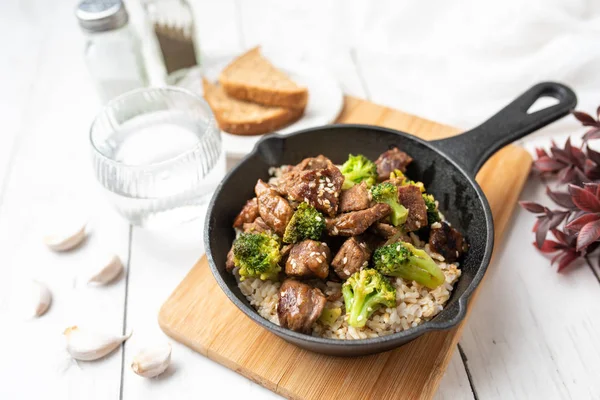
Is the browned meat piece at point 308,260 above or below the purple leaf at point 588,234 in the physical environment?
above

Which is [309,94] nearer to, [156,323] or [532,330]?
[156,323]

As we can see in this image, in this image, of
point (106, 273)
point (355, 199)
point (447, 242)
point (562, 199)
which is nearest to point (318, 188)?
point (355, 199)

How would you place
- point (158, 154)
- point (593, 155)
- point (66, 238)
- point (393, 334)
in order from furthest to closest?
1. point (158, 154)
2. point (66, 238)
3. point (593, 155)
4. point (393, 334)

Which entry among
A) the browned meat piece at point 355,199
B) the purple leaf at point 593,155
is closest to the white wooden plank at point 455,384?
the browned meat piece at point 355,199

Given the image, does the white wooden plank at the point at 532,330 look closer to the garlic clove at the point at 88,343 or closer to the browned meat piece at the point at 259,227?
the browned meat piece at the point at 259,227

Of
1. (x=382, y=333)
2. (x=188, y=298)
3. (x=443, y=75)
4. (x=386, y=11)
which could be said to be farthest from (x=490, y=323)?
(x=386, y=11)
